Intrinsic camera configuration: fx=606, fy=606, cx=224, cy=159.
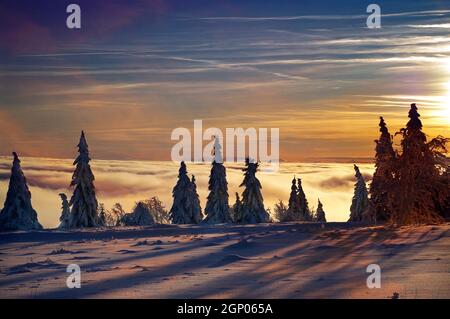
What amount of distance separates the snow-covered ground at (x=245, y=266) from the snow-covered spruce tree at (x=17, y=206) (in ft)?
54.1

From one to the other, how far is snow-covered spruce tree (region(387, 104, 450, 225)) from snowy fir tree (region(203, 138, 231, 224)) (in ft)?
124

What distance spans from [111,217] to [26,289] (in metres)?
109

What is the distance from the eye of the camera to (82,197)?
192 feet

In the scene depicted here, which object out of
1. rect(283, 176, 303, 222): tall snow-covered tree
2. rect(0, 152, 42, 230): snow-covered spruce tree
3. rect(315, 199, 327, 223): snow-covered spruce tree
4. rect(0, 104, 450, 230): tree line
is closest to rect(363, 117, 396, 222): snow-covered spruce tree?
rect(0, 104, 450, 230): tree line

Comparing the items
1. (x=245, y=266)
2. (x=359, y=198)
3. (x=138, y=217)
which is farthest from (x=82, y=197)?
(x=359, y=198)

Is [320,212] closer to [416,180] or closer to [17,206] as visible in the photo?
[17,206]

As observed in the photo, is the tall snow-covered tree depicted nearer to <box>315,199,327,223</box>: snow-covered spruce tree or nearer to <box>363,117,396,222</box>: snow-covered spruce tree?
<box>315,199,327,223</box>: snow-covered spruce tree

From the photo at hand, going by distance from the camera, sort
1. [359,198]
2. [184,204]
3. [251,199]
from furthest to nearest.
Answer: [359,198] < [184,204] < [251,199]

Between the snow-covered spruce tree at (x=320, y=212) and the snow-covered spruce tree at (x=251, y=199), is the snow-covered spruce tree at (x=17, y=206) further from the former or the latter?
the snow-covered spruce tree at (x=320, y=212)

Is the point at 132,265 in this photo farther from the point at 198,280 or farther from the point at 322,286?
the point at 322,286

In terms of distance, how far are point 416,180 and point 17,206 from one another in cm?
3229

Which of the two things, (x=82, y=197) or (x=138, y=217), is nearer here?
(x=82, y=197)

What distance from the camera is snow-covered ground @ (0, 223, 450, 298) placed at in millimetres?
16688

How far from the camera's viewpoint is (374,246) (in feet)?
88.0
